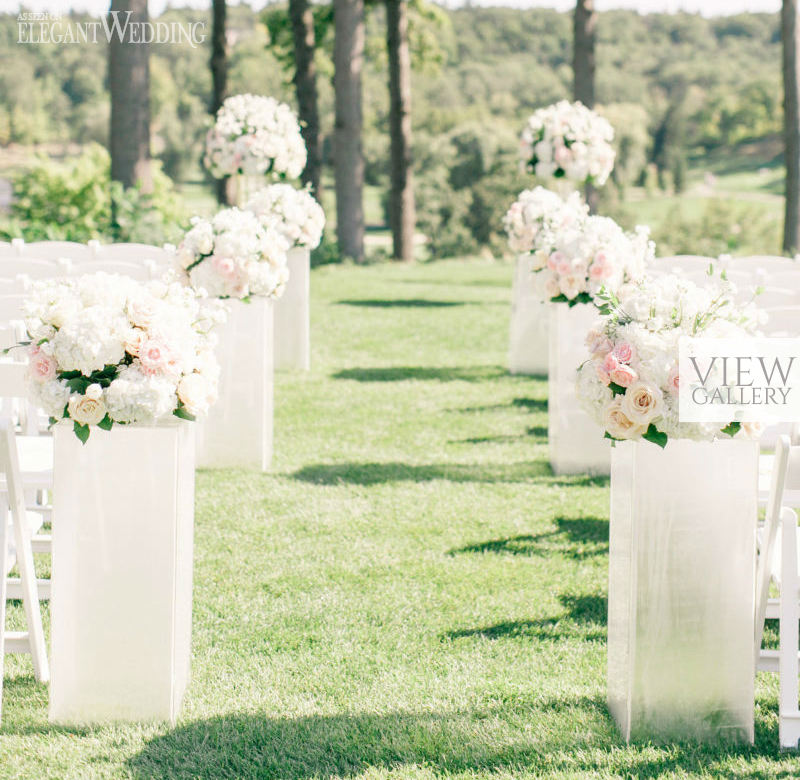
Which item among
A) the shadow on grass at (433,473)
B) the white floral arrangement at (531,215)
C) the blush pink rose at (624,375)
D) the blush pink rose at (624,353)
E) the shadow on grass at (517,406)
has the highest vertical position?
the white floral arrangement at (531,215)

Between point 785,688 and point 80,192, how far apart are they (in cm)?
1440

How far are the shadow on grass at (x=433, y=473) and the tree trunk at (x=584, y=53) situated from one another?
34.6ft

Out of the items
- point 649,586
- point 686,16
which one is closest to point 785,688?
point 649,586

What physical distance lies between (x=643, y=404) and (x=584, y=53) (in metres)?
14.2

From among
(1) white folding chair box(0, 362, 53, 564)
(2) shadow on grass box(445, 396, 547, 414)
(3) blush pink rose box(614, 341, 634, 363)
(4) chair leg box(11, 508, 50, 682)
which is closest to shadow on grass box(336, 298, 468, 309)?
(2) shadow on grass box(445, 396, 547, 414)

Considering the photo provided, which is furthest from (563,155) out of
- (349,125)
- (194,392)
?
(349,125)

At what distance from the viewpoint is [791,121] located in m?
16.8

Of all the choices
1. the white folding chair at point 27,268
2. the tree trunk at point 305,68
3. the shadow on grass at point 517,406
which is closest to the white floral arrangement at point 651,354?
the white folding chair at point 27,268

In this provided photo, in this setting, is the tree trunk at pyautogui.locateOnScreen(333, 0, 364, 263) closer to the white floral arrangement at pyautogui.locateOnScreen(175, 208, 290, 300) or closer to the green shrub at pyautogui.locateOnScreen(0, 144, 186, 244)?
the green shrub at pyautogui.locateOnScreen(0, 144, 186, 244)

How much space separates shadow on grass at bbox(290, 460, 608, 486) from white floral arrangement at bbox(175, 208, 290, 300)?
117 cm

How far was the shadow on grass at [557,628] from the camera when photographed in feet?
16.2

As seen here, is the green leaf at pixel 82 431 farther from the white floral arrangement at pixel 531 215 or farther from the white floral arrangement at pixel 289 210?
the white floral arrangement at pixel 289 210

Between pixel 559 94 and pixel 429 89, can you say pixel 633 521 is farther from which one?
pixel 429 89

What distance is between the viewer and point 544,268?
25.4 feet
